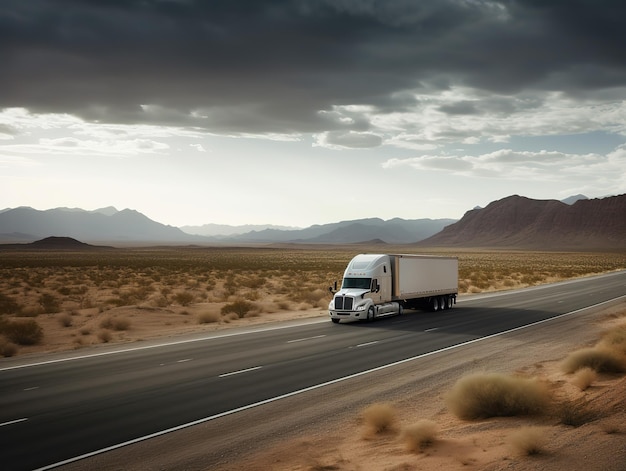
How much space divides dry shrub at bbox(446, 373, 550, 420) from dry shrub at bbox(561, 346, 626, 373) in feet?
12.3

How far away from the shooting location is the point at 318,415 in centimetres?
1310

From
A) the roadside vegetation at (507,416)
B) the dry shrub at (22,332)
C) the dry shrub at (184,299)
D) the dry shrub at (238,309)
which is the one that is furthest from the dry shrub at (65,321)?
the roadside vegetation at (507,416)

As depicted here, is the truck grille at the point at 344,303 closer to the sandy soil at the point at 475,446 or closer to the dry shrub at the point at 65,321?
the dry shrub at the point at 65,321

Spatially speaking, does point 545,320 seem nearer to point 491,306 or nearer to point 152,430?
point 491,306

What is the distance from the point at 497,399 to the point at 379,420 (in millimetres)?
2283

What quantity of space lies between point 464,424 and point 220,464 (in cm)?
448

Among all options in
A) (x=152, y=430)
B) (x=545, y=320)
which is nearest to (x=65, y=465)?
(x=152, y=430)

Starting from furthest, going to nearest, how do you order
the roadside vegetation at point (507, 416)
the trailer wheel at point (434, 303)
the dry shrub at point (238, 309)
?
Result: 1. the trailer wheel at point (434, 303)
2. the dry shrub at point (238, 309)
3. the roadside vegetation at point (507, 416)

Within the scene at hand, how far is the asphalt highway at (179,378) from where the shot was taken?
38.9ft

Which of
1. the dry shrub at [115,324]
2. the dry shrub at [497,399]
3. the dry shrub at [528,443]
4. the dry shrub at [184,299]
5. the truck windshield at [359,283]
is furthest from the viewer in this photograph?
the dry shrub at [184,299]

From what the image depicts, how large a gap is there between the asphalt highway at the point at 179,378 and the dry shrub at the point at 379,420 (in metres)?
3.16

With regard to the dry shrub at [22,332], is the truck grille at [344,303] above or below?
→ above

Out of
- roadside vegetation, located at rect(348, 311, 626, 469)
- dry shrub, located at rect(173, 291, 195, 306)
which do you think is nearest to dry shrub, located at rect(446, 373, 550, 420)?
roadside vegetation, located at rect(348, 311, 626, 469)

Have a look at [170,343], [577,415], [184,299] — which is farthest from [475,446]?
[184,299]
